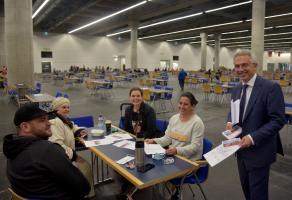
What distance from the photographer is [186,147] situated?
2570mm

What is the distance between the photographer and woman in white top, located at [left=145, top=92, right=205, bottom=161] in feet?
8.52

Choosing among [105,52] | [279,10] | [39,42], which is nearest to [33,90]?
[279,10]

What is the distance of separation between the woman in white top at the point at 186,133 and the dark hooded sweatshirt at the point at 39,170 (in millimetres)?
1190

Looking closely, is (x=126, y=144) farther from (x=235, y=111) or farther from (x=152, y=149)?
(x=235, y=111)

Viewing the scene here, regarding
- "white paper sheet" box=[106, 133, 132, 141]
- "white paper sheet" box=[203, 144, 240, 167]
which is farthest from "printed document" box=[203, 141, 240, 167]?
"white paper sheet" box=[106, 133, 132, 141]

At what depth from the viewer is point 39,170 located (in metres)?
1.53

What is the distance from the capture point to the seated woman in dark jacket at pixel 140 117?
3.50 m

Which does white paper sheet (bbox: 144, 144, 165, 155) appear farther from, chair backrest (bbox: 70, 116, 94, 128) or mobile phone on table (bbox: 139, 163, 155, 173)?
chair backrest (bbox: 70, 116, 94, 128)

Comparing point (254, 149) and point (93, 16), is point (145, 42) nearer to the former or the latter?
point (93, 16)

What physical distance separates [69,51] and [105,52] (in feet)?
16.0

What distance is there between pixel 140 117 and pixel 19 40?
8.77 meters

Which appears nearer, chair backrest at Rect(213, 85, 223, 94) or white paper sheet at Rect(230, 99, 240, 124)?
white paper sheet at Rect(230, 99, 240, 124)

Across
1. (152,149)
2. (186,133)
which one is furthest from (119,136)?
(186,133)

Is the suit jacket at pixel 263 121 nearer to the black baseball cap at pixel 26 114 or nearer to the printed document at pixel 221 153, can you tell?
the printed document at pixel 221 153
